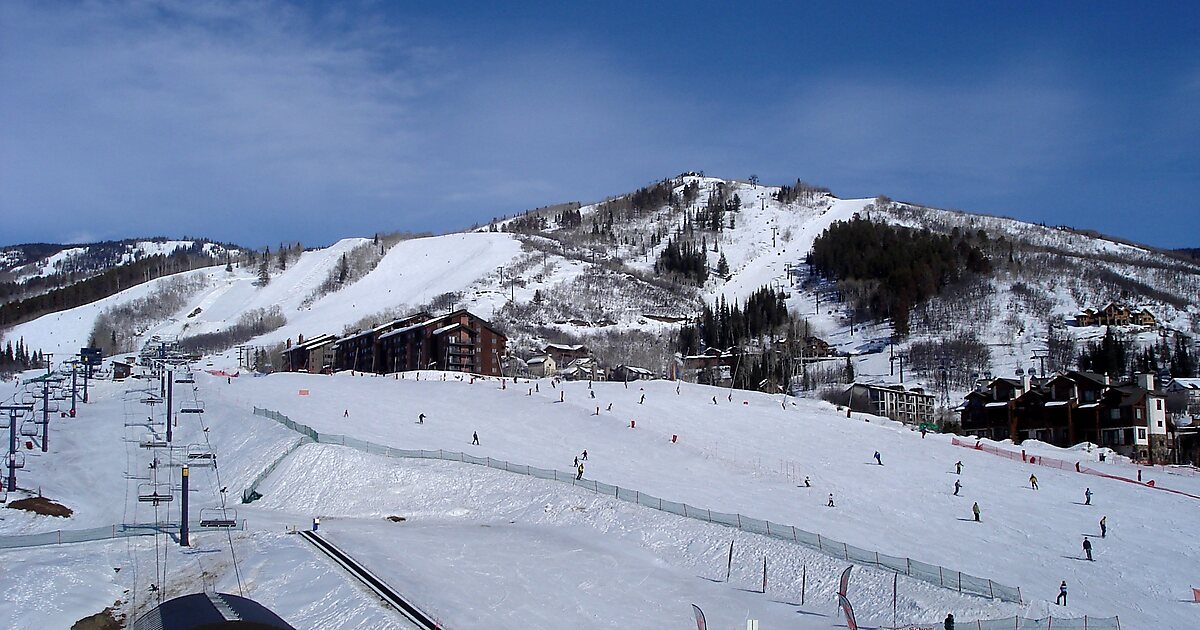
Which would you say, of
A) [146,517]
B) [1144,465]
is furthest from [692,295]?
[146,517]

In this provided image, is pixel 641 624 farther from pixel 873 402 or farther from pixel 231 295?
pixel 231 295

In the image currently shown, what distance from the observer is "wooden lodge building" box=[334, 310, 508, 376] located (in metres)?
95.8

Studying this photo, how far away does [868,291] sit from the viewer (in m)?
155

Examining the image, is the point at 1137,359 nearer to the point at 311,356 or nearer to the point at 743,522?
the point at 311,356

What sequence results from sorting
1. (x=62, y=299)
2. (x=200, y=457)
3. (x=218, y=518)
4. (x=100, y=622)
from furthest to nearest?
(x=62, y=299), (x=200, y=457), (x=218, y=518), (x=100, y=622)

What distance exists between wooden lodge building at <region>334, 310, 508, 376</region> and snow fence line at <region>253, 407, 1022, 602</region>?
45.8 m

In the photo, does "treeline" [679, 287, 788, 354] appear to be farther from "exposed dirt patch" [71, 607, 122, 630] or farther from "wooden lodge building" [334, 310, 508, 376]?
"exposed dirt patch" [71, 607, 122, 630]

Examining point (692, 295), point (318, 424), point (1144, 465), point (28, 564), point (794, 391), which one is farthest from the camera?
point (692, 295)

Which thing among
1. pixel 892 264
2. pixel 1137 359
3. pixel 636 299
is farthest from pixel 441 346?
pixel 892 264

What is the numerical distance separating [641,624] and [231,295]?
175 m

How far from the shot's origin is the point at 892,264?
154m

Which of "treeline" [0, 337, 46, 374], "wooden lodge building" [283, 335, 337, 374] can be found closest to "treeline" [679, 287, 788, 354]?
"wooden lodge building" [283, 335, 337, 374]

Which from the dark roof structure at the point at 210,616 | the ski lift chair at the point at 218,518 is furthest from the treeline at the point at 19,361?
the dark roof structure at the point at 210,616

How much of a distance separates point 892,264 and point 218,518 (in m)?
132
